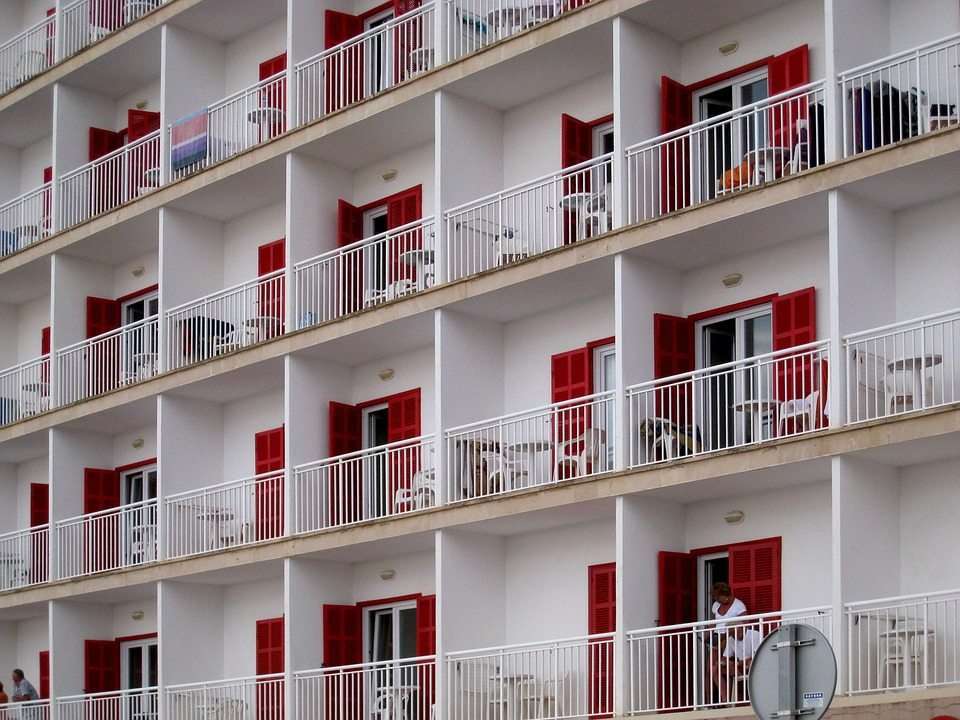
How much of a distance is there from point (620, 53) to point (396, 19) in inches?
202

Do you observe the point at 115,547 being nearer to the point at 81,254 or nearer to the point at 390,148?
the point at 81,254

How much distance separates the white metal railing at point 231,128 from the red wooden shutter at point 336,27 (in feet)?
3.21

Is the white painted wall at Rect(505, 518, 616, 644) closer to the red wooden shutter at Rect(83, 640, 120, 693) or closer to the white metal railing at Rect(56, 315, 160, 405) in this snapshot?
the white metal railing at Rect(56, 315, 160, 405)

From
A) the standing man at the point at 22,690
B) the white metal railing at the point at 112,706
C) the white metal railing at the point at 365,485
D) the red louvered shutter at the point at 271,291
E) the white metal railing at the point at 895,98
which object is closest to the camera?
the white metal railing at the point at 895,98

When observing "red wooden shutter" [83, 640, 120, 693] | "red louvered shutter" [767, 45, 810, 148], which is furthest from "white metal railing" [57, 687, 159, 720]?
"red louvered shutter" [767, 45, 810, 148]

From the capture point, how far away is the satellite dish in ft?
45.1

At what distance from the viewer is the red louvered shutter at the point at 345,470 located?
27500 mm

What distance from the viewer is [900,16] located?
22281 mm

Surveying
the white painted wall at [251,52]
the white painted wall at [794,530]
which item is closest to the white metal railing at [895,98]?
the white painted wall at [794,530]

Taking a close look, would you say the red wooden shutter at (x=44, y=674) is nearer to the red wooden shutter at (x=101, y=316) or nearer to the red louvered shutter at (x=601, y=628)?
the red wooden shutter at (x=101, y=316)

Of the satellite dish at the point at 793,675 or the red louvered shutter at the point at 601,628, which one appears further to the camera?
the red louvered shutter at the point at 601,628

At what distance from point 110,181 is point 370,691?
12.3 metres

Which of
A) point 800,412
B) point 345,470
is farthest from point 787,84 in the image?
point 345,470

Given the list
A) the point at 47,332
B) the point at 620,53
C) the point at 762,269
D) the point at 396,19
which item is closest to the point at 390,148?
the point at 396,19
